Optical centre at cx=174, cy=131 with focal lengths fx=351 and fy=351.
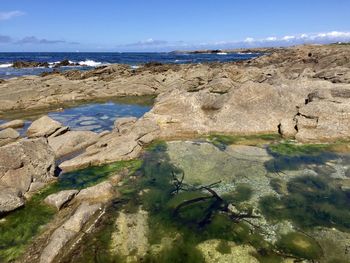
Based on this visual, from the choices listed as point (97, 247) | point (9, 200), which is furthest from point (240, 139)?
point (9, 200)

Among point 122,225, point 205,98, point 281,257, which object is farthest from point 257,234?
point 205,98

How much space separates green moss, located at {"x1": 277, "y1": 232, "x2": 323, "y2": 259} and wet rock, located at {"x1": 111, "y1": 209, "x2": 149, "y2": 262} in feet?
15.1

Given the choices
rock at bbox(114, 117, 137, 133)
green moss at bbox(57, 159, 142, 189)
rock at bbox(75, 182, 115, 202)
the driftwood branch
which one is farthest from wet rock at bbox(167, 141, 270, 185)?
rock at bbox(75, 182, 115, 202)

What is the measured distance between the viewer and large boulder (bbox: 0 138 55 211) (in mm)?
15363

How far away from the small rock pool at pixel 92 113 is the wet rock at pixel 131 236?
14.6m

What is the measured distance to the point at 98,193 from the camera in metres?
15.1

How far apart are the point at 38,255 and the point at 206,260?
17.8 ft

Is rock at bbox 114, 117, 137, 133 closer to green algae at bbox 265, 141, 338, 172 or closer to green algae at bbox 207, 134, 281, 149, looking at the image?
green algae at bbox 207, 134, 281, 149

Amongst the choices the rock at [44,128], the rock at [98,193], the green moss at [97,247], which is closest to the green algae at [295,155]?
the rock at [98,193]

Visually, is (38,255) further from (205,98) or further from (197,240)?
(205,98)

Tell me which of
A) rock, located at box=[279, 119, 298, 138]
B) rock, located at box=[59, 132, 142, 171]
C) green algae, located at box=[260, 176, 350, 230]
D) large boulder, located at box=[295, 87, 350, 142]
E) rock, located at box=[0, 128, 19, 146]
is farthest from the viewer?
rock, located at box=[279, 119, 298, 138]

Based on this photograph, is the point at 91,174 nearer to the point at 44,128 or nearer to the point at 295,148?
the point at 44,128

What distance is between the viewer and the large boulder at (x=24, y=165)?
1536 cm

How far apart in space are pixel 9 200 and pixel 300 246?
11051mm
